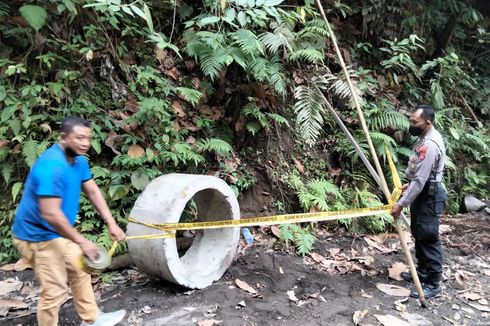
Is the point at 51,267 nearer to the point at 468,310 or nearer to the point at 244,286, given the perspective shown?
the point at 244,286

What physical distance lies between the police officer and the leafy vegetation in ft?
4.50

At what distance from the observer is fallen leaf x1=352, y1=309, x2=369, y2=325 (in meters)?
3.85

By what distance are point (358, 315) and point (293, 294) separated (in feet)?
2.19

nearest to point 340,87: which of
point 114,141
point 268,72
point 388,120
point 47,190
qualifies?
point 388,120

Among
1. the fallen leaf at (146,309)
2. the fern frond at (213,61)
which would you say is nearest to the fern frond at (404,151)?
the fern frond at (213,61)

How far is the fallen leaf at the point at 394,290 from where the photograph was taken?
448cm

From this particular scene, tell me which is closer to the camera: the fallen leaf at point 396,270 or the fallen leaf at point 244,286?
the fallen leaf at point 244,286

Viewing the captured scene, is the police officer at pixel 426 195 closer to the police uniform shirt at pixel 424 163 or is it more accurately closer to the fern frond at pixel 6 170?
the police uniform shirt at pixel 424 163

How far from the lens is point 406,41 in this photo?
7477 mm

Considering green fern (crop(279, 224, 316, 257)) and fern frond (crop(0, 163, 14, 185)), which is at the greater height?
fern frond (crop(0, 163, 14, 185))

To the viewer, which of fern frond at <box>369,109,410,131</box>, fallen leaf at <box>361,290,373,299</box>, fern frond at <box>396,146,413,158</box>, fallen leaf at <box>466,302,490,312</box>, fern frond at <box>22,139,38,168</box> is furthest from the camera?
fern frond at <box>396,146,413,158</box>

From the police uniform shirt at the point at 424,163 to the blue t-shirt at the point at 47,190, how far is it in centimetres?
297

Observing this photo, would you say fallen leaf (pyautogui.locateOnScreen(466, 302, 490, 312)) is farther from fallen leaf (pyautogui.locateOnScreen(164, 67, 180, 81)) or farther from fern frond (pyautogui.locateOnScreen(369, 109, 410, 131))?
fallen leaf (pyautogui.locateOnScreen(164, 67, 180, 81))

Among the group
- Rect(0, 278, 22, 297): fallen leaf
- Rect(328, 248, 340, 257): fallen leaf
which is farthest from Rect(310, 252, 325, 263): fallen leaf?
Rect(0, 278, 22, 297): fallen leaf
